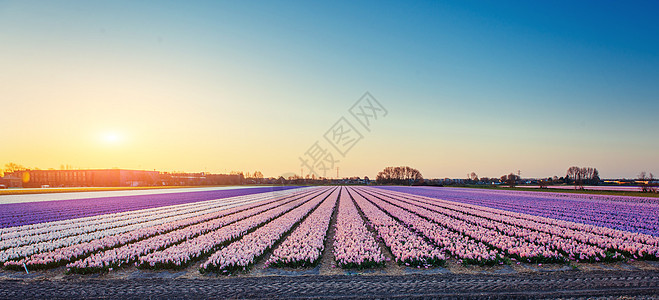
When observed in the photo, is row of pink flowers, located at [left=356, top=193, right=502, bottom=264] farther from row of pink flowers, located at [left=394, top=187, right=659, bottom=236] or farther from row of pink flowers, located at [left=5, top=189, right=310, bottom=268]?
row of pink flowers, located at [left=5, top=189, right=310, bottom=268]

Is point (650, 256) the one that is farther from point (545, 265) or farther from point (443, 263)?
point (443, 263)

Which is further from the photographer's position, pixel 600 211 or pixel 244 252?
pixel 600 211

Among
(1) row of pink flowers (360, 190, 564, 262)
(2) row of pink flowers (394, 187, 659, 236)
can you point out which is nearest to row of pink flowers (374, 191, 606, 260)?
(1) row of pink flowers (360, 190, 564, 262)

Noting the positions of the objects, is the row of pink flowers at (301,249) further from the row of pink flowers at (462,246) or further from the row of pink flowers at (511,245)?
the row of pink flowers at (511,245)

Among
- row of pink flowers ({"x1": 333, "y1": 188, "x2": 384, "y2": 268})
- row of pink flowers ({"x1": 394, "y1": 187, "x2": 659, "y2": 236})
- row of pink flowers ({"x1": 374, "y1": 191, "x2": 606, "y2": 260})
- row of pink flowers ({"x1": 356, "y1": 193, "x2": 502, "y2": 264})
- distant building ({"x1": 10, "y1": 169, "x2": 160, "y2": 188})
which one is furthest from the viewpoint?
distant building ({"x1": 10, "y1": 169, "x2": 160, "y2": 188})

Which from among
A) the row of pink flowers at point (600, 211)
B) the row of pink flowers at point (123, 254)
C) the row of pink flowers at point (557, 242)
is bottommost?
the row of pink flowers at point (600, 211)

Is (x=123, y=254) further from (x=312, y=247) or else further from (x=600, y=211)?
(x=600, y=211)

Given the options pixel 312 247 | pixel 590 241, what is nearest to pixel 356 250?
pixel 312 247

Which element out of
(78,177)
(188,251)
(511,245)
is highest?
(188,251)

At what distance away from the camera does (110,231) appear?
13.8 metres

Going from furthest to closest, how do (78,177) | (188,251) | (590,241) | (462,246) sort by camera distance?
(78,177)
(590,241)
(462,246)
(188,251)

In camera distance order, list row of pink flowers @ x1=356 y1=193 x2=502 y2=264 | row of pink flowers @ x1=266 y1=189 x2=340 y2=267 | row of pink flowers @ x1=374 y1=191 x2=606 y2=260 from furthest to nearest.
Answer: row of pink flowers @ x1=374 y1=191 x2=606 y2=260, row of pink flowers @ x1=356 y1=193 x2=502 y2=264, row of pink flowers @ x1=266 y1=189 x2=340 y2=267

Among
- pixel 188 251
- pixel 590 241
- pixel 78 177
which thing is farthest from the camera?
pixel 78 177

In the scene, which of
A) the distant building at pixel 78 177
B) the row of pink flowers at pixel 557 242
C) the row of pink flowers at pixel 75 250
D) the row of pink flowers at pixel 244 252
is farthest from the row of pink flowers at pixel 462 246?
the distant building at pixel 78 177
